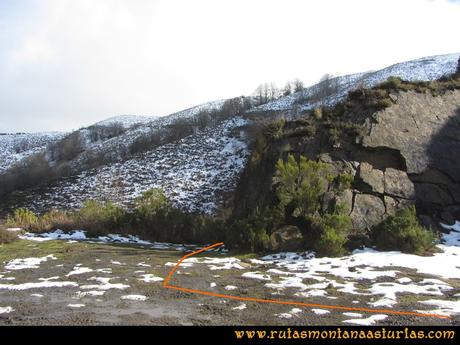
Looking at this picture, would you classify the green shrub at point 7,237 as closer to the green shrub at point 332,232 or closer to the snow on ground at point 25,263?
the snow on ground at point 25,263

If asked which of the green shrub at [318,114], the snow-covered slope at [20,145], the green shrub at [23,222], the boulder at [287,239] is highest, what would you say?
the snow-covered slope at [20,145]

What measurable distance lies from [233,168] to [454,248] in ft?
92.2

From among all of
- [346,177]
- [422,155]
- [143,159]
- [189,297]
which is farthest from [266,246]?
[143,159]

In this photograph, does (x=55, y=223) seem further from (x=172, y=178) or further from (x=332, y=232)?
(x=172, y=178)

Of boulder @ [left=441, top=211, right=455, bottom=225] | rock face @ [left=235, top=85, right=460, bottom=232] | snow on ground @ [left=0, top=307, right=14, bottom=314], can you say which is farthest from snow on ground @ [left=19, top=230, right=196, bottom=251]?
boulder @ [left=441, top=211, right=455, bottom=225]

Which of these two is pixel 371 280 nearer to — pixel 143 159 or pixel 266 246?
pixel 266 246

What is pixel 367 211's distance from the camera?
37.0 ft

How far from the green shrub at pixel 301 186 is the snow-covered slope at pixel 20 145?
6062 centimetres

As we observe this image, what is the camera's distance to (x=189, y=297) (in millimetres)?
6836

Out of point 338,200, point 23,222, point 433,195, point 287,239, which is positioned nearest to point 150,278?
point 287,239

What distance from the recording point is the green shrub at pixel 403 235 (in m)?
9.86

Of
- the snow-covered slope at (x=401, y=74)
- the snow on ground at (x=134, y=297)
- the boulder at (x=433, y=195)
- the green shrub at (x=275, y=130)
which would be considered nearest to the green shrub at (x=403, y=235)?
the boulder at (x=433, y=195)

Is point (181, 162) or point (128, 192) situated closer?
point (128, 192)
